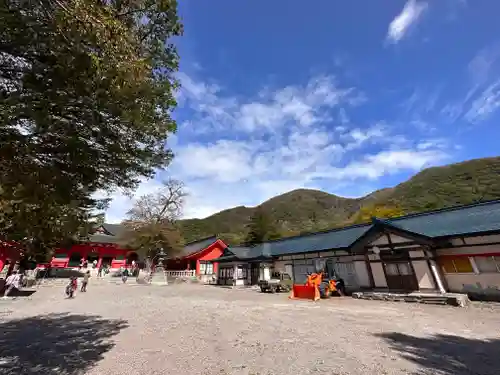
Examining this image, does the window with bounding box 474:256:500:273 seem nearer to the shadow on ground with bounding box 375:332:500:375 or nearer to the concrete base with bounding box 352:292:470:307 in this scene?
the concrete base with bounding box 352:292:470:307

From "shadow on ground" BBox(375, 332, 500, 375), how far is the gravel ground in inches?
0.9

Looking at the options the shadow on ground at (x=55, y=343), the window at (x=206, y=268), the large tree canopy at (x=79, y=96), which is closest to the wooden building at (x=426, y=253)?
the shadow on ground at (x=55, y=343)

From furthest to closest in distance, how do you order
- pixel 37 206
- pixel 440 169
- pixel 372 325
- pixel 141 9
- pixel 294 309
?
pixel 440 169, pixel 294 309, pixel 372 325, pixel 37 206, pixel 141 9

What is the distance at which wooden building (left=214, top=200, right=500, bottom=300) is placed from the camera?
46.0ft

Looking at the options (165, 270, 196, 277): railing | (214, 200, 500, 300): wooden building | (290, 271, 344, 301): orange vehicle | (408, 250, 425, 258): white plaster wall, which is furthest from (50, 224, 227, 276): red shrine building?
(408, 250, 425, 258): white plaster wall

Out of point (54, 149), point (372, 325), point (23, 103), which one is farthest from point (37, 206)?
point (372, 325)

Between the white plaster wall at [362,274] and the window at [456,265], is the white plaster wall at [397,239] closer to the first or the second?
the window at [456,265]

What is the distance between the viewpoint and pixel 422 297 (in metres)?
14.3

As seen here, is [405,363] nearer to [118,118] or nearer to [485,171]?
[118,118]

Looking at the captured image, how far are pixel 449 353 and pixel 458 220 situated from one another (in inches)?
535

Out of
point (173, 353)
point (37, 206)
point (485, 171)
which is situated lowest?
point (173, 353)

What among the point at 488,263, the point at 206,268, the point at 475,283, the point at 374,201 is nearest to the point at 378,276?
the point at 475,283

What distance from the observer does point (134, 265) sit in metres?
39.5

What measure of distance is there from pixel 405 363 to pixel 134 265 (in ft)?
135
